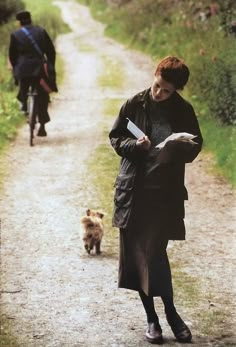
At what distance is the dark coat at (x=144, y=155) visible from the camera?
456 cm

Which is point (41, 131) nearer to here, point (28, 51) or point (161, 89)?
point (28, 51)

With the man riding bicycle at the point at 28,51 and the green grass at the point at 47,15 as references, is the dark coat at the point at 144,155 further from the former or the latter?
the green grass at the point at 47,15

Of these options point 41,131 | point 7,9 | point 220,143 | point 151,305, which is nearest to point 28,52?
point 41,131

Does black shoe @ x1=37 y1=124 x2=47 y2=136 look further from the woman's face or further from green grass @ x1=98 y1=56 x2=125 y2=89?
the woman's face

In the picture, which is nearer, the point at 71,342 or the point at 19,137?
the point at 71,342

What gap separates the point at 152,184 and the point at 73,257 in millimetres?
2354

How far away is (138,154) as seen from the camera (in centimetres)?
454

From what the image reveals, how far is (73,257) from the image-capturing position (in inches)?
267

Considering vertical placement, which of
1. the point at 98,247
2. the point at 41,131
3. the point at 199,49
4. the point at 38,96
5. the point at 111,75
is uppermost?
the point at 199,49

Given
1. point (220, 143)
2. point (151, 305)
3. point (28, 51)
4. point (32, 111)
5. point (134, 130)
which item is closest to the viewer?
point (134, 130)

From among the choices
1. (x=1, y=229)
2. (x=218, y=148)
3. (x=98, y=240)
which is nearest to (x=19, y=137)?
(x=218, y=148)

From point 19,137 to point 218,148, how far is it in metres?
3.22

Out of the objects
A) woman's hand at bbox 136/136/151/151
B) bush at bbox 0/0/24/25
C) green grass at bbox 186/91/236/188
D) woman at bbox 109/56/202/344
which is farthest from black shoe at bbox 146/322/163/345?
bush at bbox 0/0/24/25

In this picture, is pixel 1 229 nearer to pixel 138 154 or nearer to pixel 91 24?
pixel 138 154
